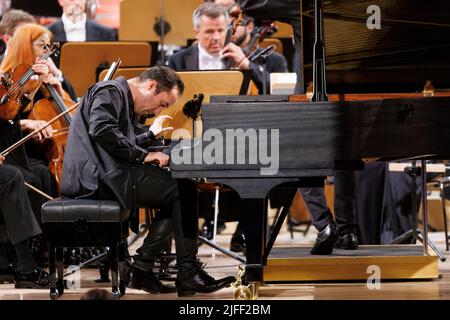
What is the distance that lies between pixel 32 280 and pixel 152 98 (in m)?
1.18

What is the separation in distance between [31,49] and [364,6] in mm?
2062

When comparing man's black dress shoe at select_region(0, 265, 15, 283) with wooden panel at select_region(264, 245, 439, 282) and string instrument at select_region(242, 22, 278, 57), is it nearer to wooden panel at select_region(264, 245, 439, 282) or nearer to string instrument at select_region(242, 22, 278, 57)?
wooden panel at select_region(264, 245, 439, 282)

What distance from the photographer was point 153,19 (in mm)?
6734

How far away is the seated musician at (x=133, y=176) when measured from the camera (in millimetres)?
4207

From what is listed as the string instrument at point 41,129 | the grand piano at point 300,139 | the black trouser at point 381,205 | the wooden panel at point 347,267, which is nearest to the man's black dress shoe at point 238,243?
the black trouser at point 381,205

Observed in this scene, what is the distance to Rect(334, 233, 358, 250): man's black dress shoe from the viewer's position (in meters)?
5.00

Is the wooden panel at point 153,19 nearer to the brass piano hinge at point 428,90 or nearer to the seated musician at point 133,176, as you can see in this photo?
the seated musician at point 133,176

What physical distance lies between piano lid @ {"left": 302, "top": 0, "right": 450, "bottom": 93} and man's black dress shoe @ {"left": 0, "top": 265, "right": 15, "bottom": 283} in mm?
2088

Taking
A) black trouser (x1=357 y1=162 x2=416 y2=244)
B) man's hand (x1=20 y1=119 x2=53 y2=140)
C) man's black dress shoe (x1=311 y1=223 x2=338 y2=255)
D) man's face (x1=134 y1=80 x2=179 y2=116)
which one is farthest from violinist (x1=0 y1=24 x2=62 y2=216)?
black trouser (x1=357 y1=162 x2=416 y2=244)

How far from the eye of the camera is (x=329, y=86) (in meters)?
4.16

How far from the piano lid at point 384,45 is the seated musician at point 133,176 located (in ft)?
2.88

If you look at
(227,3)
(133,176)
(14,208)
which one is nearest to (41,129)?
(14,208)

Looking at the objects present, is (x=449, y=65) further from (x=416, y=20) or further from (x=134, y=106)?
(x=134, y=106)
